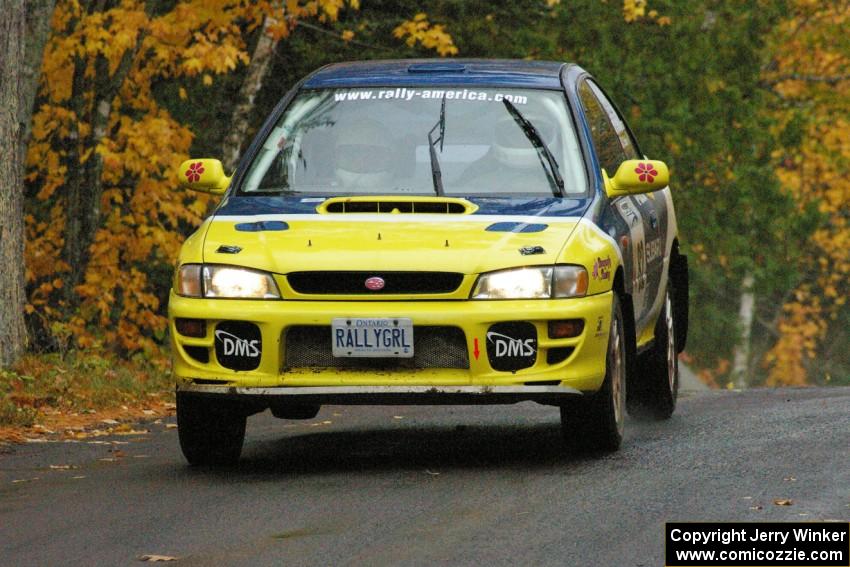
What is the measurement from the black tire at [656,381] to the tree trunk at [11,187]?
5.02 metres

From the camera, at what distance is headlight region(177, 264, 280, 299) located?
28.8ft

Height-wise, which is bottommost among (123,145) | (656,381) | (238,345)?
(123,145)

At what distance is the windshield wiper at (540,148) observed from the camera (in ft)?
31.7

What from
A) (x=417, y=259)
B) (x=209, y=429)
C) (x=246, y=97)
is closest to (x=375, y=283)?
(x=417, y=259)

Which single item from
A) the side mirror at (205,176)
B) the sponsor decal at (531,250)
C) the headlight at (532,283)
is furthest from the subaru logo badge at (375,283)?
the side mirror at (205,176)

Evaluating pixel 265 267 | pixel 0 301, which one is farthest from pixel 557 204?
pixel 0 301

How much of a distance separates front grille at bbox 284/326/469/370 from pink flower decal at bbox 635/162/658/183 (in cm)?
164

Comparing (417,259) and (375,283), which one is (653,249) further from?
(375,283)

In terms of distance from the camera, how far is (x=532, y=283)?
8.69m

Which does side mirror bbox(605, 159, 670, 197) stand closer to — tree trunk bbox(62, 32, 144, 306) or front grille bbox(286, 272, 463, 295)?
front grille bbox(286, 272, 463, 295)

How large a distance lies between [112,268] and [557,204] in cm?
1272

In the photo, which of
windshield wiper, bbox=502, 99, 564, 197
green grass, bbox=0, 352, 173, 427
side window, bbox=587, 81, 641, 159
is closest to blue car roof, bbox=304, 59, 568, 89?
windshield wiper, bbox=502, 99, 564, 197

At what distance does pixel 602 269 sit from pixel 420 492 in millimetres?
1521

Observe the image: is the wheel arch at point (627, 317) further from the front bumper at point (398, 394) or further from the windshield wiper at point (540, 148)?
the front bumper at point (398, 394)
